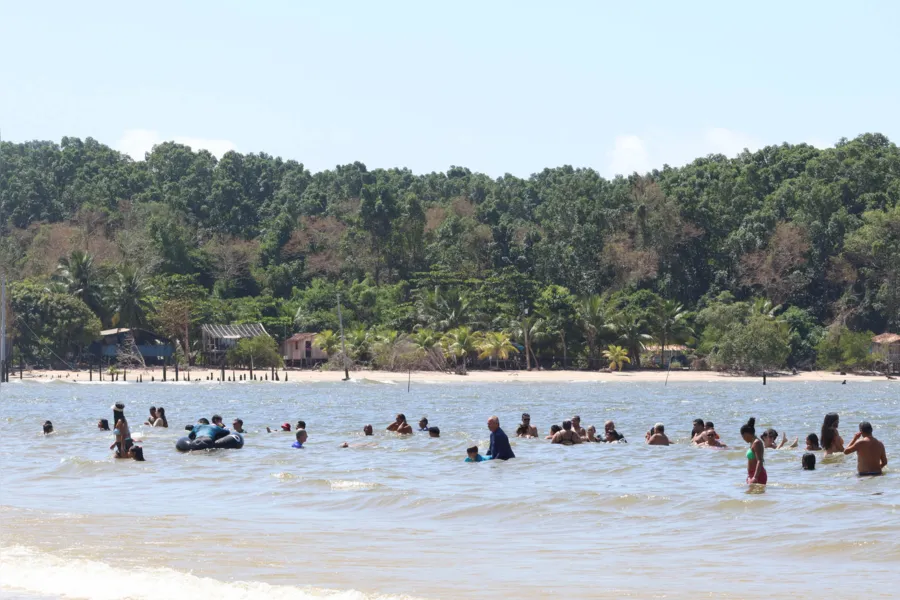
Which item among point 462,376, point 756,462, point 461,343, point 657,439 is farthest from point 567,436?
point 461,343

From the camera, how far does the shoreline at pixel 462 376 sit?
274 ft

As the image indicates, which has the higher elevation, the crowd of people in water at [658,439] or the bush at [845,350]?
the bush at [845,350]

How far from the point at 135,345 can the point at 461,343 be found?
25.5 meters

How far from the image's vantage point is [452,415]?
158 feet

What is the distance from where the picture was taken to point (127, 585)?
40.8 feet

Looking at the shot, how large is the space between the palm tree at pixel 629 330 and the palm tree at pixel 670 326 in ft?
3.76

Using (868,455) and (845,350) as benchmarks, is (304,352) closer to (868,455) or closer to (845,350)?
(845,350)

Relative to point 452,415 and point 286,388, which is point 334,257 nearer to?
point 286,388

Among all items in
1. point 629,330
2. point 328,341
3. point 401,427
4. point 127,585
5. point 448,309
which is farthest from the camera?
point 448,309

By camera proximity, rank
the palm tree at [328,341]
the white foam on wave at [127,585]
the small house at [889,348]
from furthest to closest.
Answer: the palm tree at [328,341] → the small house at [889,348] → the white foam on wave at [127,585]

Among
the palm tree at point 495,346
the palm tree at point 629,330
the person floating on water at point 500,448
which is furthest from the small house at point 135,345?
the person floating on water at point 500,448

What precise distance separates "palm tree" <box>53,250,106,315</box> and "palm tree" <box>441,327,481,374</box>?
2741cm

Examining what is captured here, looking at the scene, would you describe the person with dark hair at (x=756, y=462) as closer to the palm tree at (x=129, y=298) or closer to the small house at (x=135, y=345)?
the palm tree at (x=129, y=298)

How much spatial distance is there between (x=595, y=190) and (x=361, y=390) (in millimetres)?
42484
